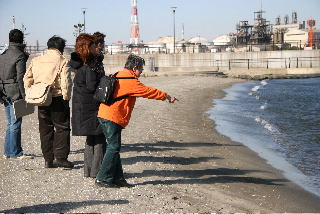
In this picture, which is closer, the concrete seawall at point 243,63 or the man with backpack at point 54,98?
the man with backpack at point 54,98

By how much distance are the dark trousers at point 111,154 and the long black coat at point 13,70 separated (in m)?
2.00

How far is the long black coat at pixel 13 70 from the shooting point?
22.5 ft

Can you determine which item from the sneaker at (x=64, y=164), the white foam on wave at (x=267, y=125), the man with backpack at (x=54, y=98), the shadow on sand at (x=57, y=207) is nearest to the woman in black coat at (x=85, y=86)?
the man with backpack at (x=54, y=98)

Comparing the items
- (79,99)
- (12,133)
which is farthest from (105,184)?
(12,133)

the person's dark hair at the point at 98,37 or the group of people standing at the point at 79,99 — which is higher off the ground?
the person's dark hair at the point at 98,37

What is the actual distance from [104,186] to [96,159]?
51cm

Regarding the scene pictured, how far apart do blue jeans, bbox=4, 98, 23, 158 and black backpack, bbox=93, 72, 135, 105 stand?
7.68 ft

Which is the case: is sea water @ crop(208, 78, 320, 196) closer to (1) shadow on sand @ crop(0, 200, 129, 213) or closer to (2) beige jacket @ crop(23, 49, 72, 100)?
(1) shadow on sand @ crop(0, 200, 129, 213)

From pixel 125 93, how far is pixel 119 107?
180mm

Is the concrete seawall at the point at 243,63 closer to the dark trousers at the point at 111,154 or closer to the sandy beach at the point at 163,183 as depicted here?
the sandy beach at the point at 163,183

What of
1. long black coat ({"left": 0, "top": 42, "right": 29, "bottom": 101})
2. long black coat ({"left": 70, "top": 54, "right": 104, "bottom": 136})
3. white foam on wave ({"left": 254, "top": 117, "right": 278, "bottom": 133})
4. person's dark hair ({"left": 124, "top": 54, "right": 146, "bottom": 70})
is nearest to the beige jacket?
long black coat ({"left": 0, "top": 42, "right": 29, "bottom": 101})

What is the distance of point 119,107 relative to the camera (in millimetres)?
5336

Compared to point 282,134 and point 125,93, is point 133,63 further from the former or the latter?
point 282,134

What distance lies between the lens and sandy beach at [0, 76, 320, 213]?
5.08 metres
